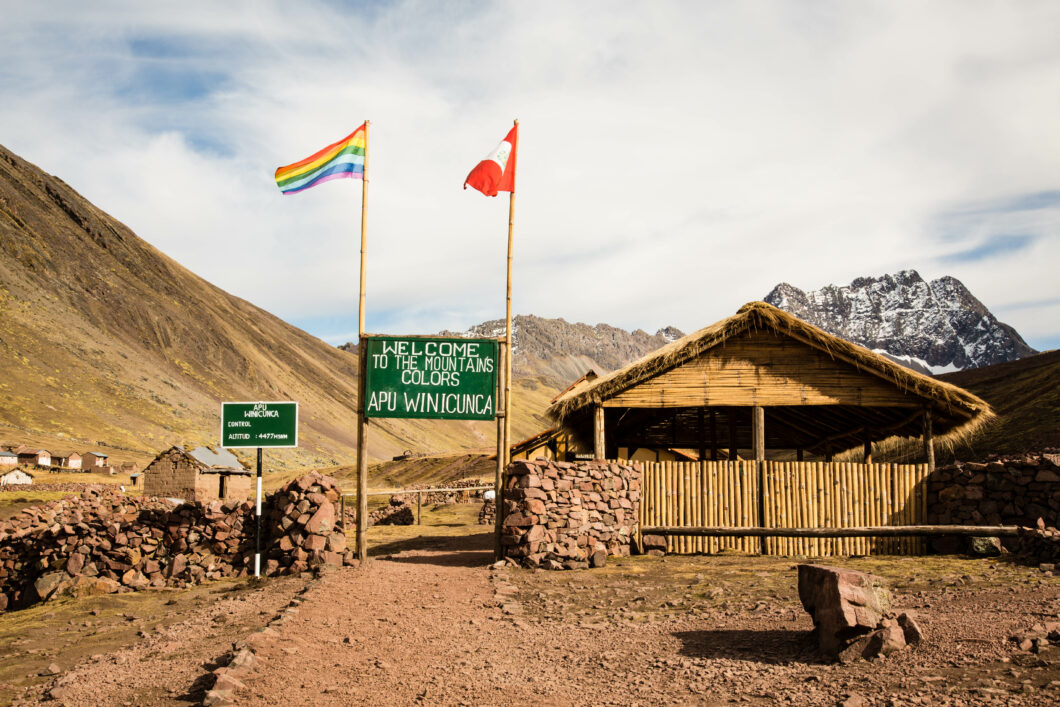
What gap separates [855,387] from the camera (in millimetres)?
15680

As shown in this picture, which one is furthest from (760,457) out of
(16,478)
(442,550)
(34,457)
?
(34,457)

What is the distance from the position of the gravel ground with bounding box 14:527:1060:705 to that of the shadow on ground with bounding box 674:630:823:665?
0.8 inches

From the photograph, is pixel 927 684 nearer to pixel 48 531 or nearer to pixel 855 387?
pixel 855 387

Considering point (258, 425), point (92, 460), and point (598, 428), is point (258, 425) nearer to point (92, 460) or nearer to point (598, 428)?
point (598, 428)

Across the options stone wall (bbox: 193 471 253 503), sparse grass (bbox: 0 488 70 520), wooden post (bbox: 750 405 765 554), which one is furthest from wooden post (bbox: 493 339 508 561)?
stone wall (bbox: 193 471 253 503)

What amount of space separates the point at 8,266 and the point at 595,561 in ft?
381

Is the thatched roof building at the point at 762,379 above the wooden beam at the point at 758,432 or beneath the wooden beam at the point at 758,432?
above

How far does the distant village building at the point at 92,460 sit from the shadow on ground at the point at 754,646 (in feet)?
221

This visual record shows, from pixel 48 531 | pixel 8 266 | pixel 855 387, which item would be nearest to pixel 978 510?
pixel 855 387

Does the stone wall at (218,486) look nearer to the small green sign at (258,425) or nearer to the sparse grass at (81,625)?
the small green sign at (258,425)

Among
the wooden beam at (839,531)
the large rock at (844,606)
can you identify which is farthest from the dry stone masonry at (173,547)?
the large rock at (844,606)

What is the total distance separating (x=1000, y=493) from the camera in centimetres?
1441

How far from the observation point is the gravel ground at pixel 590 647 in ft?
21.2

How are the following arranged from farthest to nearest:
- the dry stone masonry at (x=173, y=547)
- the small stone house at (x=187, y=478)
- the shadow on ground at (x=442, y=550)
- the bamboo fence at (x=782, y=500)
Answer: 1. the small stone house at (x=187, y=478)
2. the shadow on ground at (x=442, y=550)
3. the bamboo fence at (x=782, y=500)
4. the dry stone masonry at (x=173, y=547)
